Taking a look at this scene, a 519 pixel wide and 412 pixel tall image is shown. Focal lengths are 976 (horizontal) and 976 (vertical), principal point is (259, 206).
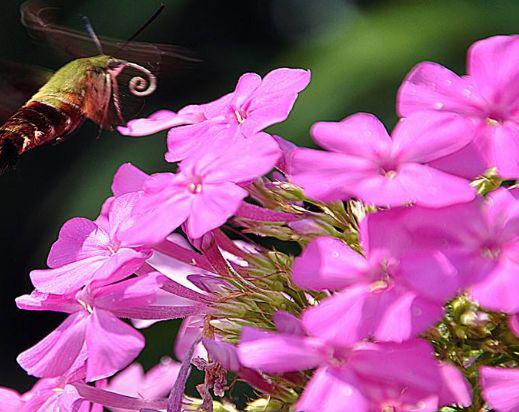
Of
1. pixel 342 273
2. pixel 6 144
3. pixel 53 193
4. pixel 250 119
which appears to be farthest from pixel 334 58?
pixel 342 273

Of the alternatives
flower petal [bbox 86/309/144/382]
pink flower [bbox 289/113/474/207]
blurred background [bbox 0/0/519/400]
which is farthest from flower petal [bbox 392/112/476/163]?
blurred background [bbox 0/0/519/400]

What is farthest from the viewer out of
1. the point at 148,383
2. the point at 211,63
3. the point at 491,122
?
the point at 211,63

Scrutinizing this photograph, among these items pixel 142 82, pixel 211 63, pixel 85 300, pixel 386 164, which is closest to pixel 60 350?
pixel 85 300

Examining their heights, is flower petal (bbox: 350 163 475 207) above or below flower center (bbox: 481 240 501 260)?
above

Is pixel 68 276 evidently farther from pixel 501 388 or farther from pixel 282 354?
pixel 501 388

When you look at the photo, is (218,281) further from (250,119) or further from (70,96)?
(70,96)

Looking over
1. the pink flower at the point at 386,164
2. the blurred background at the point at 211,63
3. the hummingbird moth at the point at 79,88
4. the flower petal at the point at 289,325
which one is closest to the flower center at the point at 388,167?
the pink flower at the point at 386,164

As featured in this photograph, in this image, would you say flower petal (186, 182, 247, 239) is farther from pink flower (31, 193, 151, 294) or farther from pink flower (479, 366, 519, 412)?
pink flower (479, 366, 519, 412)
